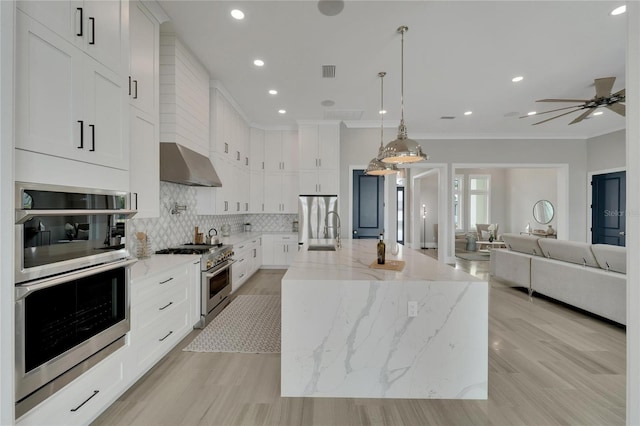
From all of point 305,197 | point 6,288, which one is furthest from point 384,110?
point 6,288

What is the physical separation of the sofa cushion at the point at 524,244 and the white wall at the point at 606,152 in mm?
3668

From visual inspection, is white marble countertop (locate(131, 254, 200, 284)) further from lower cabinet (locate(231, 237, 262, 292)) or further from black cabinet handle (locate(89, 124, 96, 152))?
lower cabinet (locate(231, 237, 262, 292))

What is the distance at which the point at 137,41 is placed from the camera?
7.78 ft

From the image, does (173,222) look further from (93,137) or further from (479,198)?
(479,198)

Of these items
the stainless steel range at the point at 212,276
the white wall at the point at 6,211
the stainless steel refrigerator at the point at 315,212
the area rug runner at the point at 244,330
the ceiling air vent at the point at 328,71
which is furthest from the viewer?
the stainless steel refrigerator at the point at 315,212

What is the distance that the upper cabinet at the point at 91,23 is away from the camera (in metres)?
1.36

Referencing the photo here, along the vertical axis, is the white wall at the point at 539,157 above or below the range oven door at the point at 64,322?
above

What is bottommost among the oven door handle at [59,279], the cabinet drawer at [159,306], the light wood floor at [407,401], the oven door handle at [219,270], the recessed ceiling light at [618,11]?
the light wood floor at [407,401]

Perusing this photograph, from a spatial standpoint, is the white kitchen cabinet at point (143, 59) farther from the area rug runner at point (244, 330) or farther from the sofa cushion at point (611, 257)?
the sofa cushion at point (611, 257)

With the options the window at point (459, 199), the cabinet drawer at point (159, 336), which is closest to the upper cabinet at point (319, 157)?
the cabinet drawer at point (159, 336)

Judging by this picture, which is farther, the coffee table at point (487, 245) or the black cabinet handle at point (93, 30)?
the coffee table at point (487, 245)

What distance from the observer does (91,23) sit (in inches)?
63.8

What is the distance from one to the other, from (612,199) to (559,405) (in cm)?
667

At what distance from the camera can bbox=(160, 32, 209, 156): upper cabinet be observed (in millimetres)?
2953
